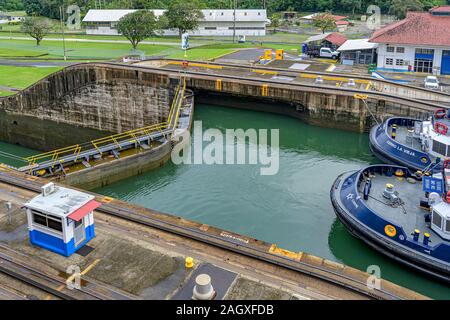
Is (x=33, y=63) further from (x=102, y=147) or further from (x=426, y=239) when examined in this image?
(x=426, y=239)

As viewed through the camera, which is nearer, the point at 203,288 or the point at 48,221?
the point at 203,288

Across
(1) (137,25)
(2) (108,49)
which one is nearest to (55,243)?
(1) (137,25)

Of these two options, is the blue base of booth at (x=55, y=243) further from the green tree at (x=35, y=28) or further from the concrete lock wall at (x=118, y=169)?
the green tree at (x=35, y=28)

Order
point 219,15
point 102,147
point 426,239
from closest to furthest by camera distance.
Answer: point 426,239 → point 102,147 → point 219,15

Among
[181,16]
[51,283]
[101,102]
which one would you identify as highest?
[181,16]

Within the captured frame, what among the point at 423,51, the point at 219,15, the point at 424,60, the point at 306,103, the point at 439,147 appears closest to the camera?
the point at 439,147

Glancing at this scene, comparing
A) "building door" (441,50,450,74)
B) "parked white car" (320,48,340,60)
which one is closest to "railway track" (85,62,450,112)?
"building door" (441,50,450,74)
